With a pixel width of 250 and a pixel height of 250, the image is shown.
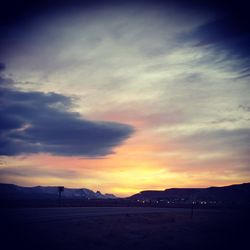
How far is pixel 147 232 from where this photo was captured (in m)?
22.5

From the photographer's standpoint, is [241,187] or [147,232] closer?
[147,232]

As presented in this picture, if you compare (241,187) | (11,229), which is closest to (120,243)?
(11,229)

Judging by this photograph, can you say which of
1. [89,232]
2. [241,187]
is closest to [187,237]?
[89,232]

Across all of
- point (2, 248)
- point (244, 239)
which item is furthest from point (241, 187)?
point (2, 248)

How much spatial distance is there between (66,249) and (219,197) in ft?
548

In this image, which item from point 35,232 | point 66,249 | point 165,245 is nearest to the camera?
point 66,249

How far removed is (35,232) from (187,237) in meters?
10.9

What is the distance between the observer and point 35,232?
65.7 feet

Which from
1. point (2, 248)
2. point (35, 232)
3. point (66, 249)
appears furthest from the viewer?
point (35, 232)

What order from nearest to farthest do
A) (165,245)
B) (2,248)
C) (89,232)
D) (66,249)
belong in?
(2,248) < (66,249) < (165,245) < (89,232)

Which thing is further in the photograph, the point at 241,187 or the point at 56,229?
the point at 241,187

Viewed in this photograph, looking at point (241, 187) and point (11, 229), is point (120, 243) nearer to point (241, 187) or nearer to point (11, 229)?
point (11, 229)

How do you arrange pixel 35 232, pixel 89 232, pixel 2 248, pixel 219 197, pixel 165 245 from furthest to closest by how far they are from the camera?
1. pixel 219 197
2. pixel 89 232
3. pixel 35 232
4. pixel 165 245
5. pixel 2 248

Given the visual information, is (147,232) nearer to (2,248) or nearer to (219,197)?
(2,248)
